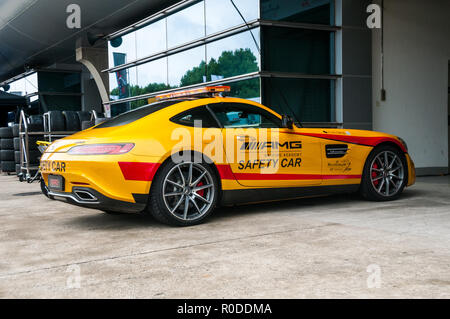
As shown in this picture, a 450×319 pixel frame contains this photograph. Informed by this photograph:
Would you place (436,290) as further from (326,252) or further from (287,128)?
(287,128)

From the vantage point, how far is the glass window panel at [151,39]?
13.1 meters

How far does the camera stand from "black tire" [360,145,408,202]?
20.2ft

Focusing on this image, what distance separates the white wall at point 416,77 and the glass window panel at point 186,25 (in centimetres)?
401

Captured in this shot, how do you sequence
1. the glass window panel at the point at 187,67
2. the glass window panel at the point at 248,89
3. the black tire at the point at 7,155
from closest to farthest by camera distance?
the glass window panel at the point at 248,89, the glass window panel at the point at 187,67, the black tire at the point at 7,155

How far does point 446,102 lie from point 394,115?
119cm

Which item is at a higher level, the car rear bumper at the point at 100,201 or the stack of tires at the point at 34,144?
the stack of tires at the point at 34,144

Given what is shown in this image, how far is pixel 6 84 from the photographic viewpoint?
26578 mm

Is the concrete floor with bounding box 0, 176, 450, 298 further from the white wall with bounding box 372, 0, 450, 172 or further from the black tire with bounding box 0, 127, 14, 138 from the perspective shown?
the black tire with bounding box 0, 127, 14, 138

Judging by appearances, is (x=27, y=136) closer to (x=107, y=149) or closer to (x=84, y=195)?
(x=84, y=195)

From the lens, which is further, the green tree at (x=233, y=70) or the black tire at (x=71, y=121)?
the black tire at (x=71, y=121)

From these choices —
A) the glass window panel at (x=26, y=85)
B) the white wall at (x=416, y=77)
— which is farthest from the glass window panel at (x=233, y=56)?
the glass window panel at (x=26, y=85)

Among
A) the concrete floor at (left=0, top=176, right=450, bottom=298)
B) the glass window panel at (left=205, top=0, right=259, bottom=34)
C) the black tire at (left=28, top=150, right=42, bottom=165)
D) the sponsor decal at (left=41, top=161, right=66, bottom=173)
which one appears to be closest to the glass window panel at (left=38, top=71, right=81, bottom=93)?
the black tire at (left=28, top=150, right=42, bottom=165)

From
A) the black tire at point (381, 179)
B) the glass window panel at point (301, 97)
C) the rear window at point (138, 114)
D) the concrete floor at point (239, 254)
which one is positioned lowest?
the concrete floor at point (239, 254)

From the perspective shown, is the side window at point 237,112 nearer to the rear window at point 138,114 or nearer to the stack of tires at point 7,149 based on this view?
the rear window at point 138,114
